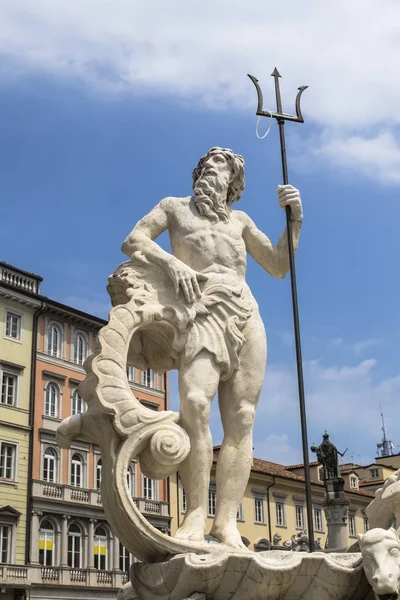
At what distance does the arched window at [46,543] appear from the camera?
3409 centimetres

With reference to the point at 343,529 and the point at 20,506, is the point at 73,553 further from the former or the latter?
the point at 343,529

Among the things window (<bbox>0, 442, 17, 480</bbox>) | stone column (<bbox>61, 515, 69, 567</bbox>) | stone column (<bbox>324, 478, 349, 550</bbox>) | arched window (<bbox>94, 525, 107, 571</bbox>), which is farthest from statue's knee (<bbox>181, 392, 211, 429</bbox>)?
arched window (<bbox>94, 525, 107, 571</bbox>)

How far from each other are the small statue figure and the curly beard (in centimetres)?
2396

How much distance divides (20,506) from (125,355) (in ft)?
99.3

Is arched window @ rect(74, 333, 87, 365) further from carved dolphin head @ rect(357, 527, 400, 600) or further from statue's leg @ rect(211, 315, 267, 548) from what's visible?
carved dolphin head @ rect(357, 527, 400, 600)

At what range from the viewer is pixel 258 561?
474cm

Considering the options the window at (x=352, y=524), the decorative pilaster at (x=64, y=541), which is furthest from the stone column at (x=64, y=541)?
the window at (x=352, y=524)

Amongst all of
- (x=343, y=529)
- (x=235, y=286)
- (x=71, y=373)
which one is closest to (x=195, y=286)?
(x=235, y=286)

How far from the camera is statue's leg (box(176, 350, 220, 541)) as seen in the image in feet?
18.2

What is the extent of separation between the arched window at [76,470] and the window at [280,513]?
11743 mm

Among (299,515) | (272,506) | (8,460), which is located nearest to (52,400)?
(8,460)

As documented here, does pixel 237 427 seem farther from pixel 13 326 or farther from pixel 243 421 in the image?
pixel 13 326

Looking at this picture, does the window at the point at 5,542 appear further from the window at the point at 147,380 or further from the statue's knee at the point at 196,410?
the statue's knee at the point at 196,410

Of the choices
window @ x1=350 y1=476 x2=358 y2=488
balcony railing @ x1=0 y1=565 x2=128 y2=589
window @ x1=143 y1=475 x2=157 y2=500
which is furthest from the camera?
window @ x1=350 y1=476 x2=358 y2=488
